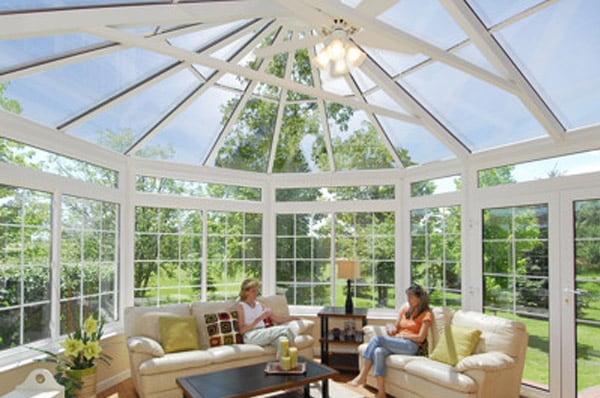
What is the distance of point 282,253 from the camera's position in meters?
6.12

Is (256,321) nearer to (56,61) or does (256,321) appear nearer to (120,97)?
(120,97)

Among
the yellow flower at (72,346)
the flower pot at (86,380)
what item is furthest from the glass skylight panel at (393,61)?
the flower pot at (86,380)

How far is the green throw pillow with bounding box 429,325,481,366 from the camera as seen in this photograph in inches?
157

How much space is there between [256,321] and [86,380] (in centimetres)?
176

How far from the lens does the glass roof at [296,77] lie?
282cm

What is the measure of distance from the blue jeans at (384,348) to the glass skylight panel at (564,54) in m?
2.65

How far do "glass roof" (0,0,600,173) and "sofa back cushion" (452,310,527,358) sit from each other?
181 centimetres

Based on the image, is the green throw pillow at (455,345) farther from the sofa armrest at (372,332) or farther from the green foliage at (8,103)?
the green foliage at (8,103)

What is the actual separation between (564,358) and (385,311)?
2211 millimetres

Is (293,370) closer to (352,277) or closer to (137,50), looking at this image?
(352,277)

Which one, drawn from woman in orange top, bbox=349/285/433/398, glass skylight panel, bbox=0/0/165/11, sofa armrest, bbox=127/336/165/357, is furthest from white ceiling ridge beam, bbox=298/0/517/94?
sofa armrest, bbox=127/336/165/357

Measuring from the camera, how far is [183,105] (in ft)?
15.6

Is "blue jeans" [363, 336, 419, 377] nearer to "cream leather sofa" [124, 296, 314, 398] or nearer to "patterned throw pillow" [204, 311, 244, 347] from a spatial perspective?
"cream leather sofa" [124, 296, 314, 398]

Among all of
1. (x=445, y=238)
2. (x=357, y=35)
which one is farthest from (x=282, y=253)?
(x=357, y=35)
